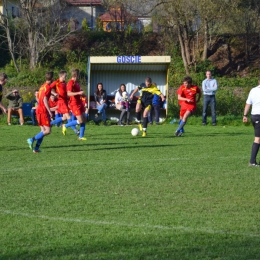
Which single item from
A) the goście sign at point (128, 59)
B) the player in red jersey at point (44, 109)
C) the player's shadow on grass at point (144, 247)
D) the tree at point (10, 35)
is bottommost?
the player's shadow on grass at point (144, 247)

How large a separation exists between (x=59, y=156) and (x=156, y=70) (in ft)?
45.8

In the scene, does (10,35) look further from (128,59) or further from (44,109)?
(44,109)

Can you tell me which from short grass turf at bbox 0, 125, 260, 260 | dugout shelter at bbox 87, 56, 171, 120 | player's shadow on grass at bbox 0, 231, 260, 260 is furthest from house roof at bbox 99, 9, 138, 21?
player's shadow on grass at bbox 0, 231, 260, 260

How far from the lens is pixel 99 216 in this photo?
7.86 m

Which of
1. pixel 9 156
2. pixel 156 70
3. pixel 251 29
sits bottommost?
pixel 9 156

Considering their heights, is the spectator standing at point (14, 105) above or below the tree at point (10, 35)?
below

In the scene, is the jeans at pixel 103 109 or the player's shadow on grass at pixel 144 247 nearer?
the player's shadow on grass at pixel 144 247

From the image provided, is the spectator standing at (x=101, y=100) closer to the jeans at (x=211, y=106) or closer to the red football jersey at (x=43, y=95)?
the jeans at (x=211, y=106)

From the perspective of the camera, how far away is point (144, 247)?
6.46 m

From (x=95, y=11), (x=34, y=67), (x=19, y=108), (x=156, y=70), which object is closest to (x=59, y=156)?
(x=19, y=108)

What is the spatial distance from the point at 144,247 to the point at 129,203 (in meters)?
2.20

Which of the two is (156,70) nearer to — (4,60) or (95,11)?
(4,60)

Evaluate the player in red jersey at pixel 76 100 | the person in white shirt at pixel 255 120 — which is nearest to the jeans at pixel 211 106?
the player in red jersey at pixel 76 100

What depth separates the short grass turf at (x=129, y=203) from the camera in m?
6.49
